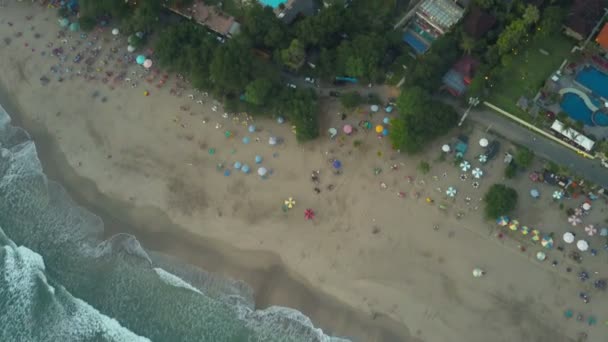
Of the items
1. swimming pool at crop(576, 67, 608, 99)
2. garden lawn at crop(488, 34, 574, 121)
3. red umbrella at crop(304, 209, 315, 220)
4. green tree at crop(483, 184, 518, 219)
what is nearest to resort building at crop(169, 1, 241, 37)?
red umbrella at crop(304, 209, 315, 220)

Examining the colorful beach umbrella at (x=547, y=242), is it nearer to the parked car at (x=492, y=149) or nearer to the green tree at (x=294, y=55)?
the parked car at (x=492, y=149)

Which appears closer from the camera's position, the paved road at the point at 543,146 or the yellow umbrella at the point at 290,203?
Answer: the paved road at the point at 543,146

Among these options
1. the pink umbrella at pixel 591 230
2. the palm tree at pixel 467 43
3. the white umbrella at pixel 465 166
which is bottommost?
the white umbrella at pixel 465 166

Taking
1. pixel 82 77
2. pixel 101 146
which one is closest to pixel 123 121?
pixel 101 146

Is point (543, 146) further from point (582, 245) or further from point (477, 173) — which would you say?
point (582, 245)

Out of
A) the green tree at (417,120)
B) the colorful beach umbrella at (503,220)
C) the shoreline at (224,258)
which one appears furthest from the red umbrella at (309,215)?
the colorful beach umbrella at (503,220)

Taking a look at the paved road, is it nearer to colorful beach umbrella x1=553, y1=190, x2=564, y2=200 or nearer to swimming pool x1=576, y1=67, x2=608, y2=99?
colorful beach umbrella x1=553, y1=190, x2=564, y2=200

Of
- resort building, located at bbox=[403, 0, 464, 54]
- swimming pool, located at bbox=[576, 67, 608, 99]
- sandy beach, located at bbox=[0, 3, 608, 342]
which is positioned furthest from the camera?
resort building, located at bbox=[403, 0, 464, 54]
